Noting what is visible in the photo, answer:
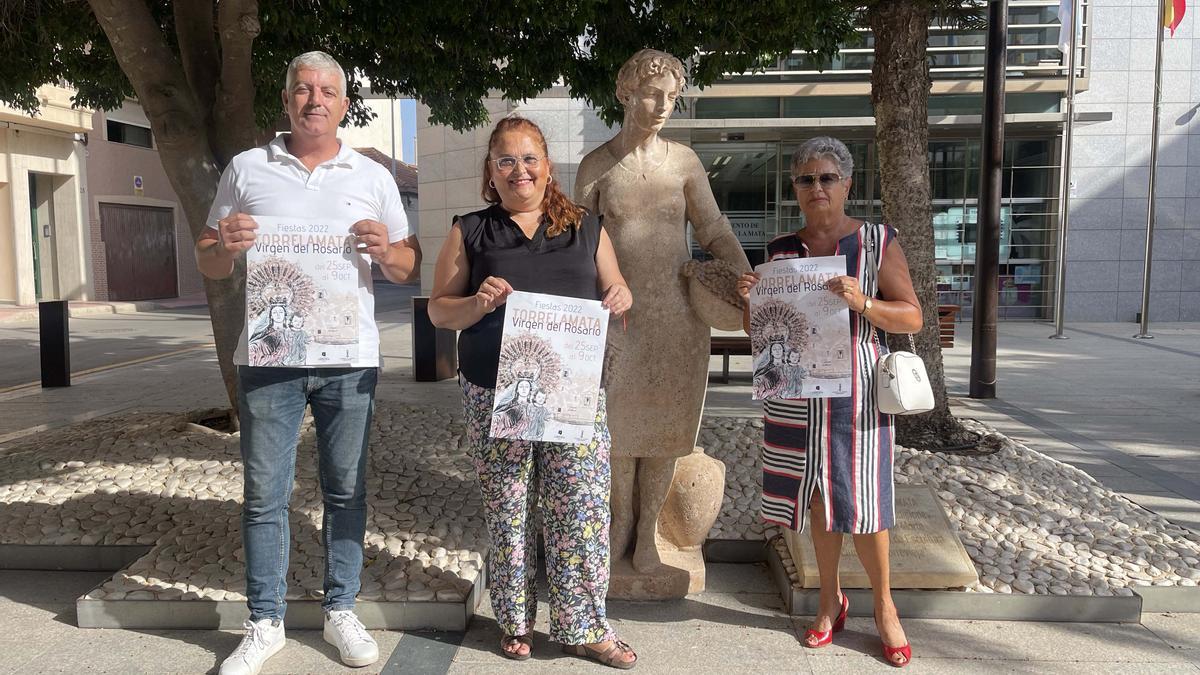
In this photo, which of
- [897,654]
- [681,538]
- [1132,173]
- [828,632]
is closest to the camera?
[897,654]

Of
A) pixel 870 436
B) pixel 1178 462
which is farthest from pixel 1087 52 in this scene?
pixel 870 436

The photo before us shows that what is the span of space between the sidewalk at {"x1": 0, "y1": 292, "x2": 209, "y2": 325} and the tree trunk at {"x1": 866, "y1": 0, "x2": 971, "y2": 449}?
14553mm

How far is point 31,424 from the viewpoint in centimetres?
720

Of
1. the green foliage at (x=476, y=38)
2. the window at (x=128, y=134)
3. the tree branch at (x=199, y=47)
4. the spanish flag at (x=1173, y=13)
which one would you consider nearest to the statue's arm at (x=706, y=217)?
the green foliage at (x=476, y=38)

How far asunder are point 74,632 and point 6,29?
15.8 ft

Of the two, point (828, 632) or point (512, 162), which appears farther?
point (828, 632)

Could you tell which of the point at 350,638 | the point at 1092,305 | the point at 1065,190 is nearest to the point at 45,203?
the point at 1065,190

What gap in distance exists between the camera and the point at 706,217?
11.2 feet

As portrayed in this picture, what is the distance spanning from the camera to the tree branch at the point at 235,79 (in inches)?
201

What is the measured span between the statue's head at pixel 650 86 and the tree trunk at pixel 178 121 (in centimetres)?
303

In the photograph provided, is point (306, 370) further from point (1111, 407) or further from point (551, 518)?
→ point (1111, 407)

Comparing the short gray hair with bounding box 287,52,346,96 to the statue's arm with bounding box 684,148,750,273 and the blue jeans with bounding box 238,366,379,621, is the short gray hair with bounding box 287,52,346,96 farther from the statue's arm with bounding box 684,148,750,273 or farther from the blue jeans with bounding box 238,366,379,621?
the statue's arm with bounding box 684,148,750,273

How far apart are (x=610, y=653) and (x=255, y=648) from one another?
1234 millimetres

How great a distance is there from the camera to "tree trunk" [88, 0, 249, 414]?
5.20 m
